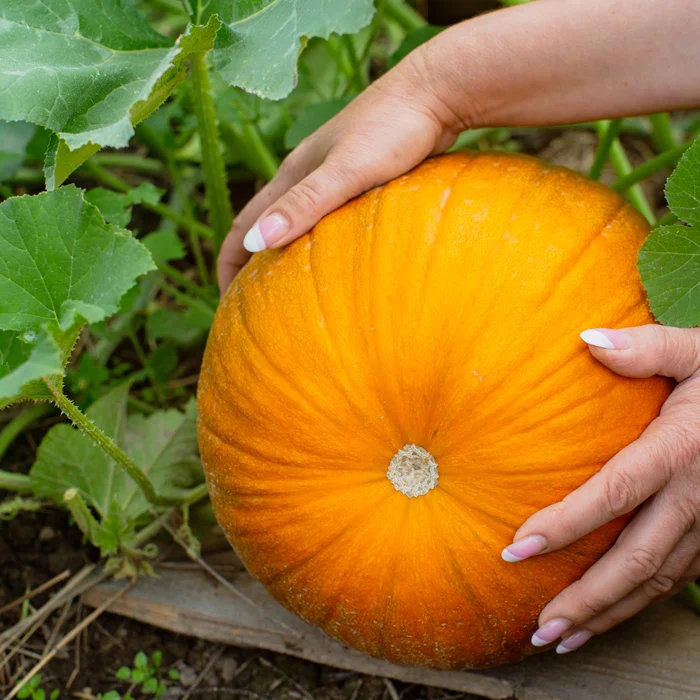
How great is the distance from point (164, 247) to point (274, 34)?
716 mm

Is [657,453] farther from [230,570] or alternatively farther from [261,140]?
[261,140]

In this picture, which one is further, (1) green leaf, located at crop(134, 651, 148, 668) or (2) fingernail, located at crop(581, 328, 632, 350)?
(1) green leaf, located at crop(134, 651, 148, 668)

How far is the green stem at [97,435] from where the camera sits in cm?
131

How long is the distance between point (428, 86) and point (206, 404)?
67cm

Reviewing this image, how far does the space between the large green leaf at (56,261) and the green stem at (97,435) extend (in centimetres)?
4

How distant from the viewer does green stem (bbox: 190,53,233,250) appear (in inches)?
63.2

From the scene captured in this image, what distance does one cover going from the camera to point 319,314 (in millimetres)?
1299

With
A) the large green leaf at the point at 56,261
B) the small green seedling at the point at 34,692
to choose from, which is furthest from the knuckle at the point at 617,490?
the small green seedling at the point at 34,692

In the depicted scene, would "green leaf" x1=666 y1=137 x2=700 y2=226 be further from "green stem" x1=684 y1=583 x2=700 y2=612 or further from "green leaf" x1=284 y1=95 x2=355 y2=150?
"green leaf" x1=284 y1=95 x2=355 y2=150

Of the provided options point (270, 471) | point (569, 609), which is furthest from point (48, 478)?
point (569, 609)

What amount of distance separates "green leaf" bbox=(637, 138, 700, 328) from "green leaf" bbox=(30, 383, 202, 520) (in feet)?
3.28

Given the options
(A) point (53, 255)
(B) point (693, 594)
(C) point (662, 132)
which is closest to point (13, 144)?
(A) point (53, 255)

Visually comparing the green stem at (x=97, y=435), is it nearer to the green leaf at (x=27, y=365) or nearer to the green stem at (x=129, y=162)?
the green leaf at (x=27, y=365)

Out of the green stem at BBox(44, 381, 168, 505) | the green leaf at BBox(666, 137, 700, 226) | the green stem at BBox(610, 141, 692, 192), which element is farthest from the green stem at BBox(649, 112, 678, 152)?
the green stem at BBox(44, 381, 168, 505)
